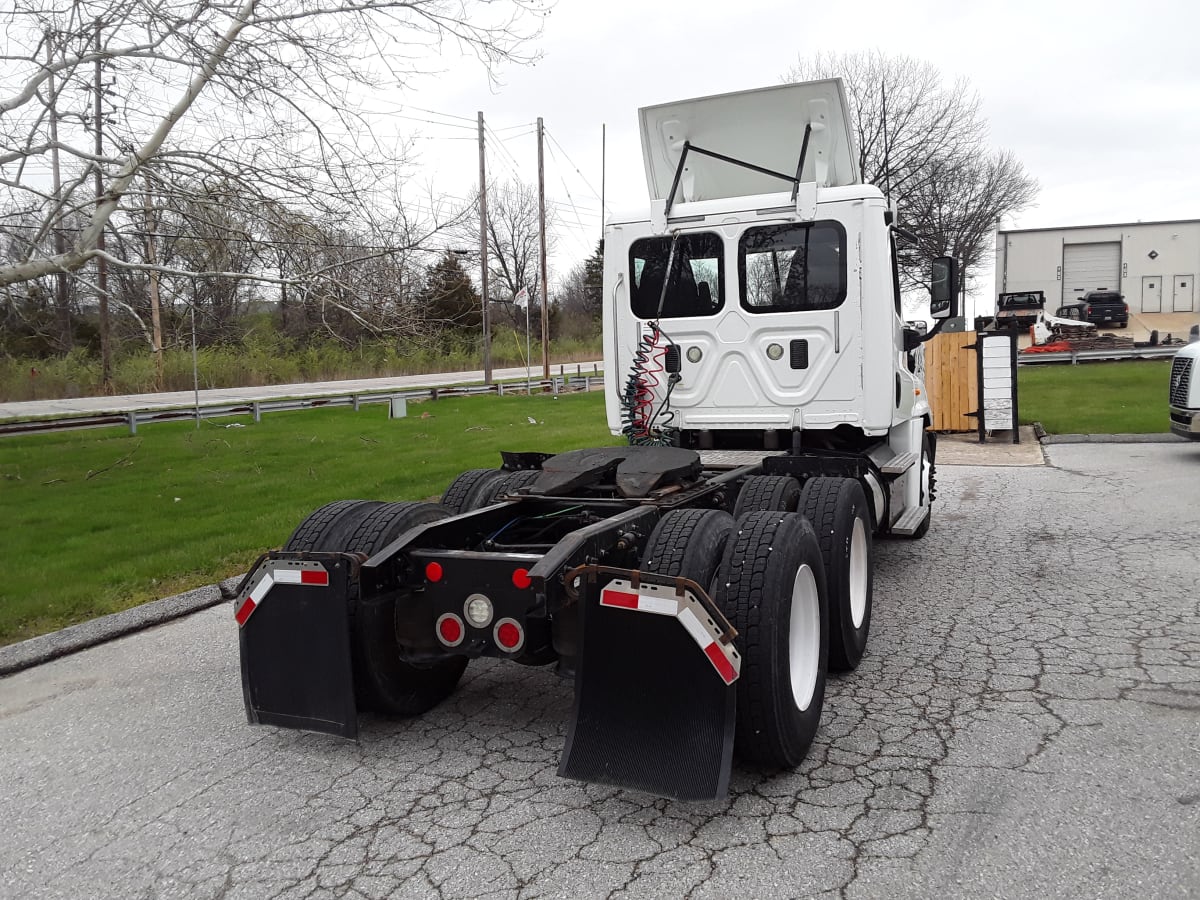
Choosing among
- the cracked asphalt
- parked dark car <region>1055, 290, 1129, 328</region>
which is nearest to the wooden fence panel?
the cracked asphalt

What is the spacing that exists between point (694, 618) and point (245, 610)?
75.9 inches

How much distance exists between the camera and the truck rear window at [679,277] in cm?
635

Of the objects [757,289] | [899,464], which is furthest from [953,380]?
[757,289]

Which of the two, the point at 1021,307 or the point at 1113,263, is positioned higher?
the point at 1113,263

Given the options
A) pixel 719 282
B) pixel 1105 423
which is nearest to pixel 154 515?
pixel 719 282

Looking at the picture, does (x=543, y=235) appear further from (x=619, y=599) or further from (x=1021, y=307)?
(x=619, y=599)

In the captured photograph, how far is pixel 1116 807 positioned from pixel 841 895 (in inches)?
46.6

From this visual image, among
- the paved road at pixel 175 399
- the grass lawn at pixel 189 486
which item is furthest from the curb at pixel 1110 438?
the paved road at pixel 175 399

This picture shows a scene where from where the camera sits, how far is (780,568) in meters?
3.64

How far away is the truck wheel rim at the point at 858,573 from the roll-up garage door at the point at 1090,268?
4660cm

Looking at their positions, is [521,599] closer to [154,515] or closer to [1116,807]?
[1116,807]

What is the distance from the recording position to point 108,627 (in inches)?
227

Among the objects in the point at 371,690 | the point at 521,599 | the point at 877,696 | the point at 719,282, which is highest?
the point at 719,282

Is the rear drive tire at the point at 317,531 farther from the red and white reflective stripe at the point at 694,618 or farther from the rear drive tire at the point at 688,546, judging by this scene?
the red and white reflective stripe at the point at 694,618
